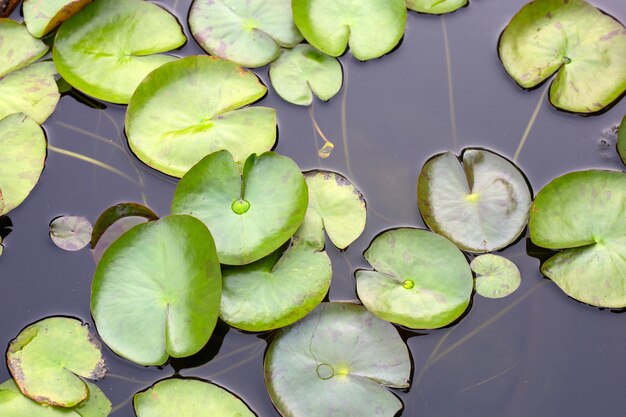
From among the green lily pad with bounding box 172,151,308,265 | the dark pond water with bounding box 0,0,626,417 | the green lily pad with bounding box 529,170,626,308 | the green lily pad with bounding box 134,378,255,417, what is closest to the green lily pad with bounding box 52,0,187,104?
the dark pond water with bounding box 0,0,626,417

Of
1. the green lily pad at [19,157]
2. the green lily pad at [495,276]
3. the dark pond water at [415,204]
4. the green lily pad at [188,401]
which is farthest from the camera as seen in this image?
the green lily pad at [19,157]

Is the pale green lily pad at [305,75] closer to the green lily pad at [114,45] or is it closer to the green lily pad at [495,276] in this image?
the green lily pad at [114,45]

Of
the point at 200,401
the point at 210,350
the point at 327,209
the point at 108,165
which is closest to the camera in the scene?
the point at 200,401

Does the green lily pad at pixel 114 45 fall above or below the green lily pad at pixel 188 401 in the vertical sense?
above

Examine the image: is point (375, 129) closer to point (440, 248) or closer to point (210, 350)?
point (440, 248)

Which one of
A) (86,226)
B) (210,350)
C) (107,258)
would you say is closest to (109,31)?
(86,226)

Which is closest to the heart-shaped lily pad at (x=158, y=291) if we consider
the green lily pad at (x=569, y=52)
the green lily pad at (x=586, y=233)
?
the green lily pad at (x=586, y=233)

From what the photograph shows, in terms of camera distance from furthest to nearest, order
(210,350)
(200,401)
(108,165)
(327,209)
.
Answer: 1. (108,165)
2. (327,209)
3. (210,350)
4. (200,401)
